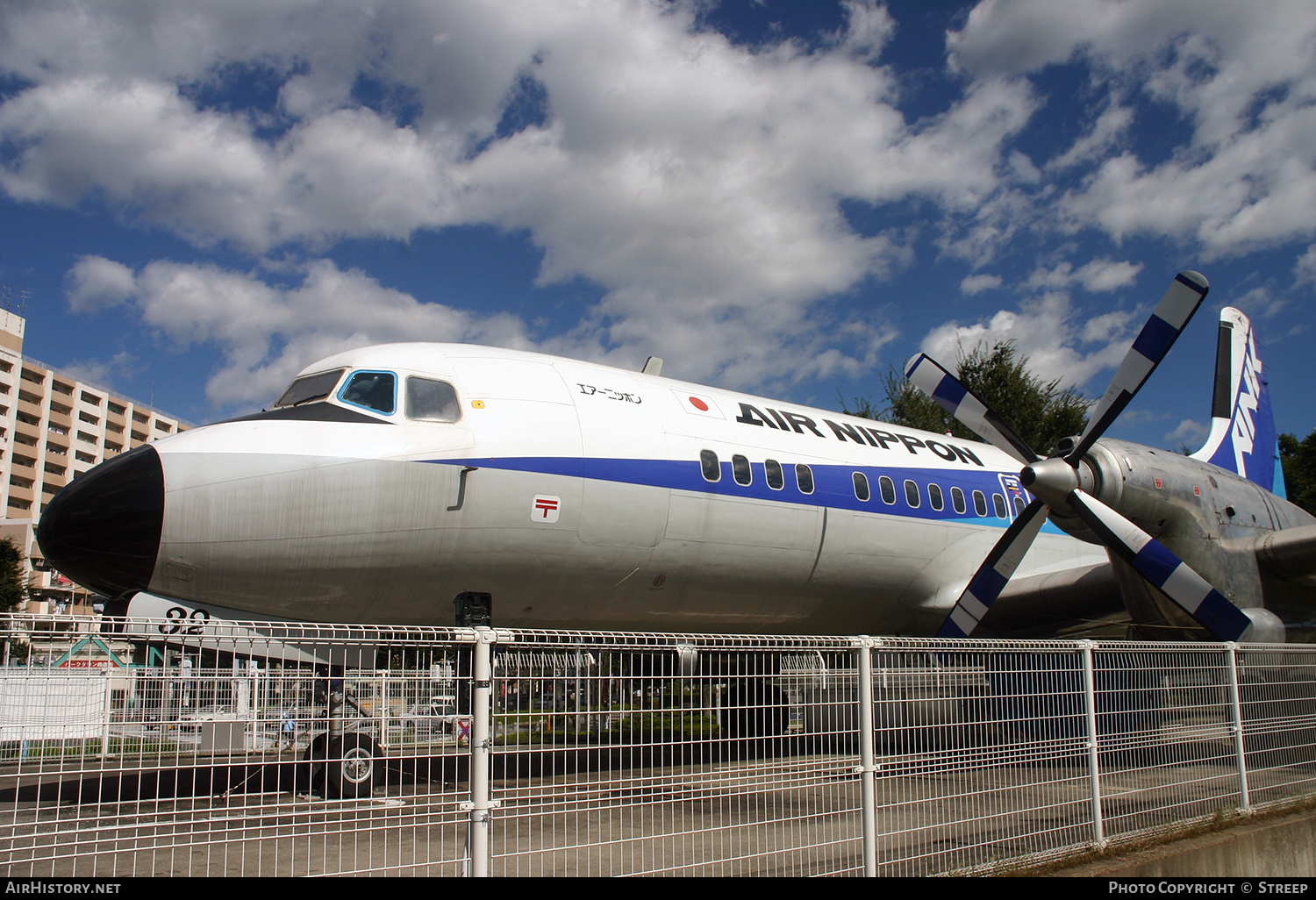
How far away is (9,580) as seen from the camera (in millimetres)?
44938

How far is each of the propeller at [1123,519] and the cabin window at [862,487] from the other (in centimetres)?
167

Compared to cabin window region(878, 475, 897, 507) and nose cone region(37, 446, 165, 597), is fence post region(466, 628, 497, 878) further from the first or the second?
cabin window region(878, 475, 897, 507)

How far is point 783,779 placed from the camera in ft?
16.0

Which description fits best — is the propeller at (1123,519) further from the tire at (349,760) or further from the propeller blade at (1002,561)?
the tire at (349,760)

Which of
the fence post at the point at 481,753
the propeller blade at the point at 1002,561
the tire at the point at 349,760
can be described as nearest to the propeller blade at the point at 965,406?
the propeller blade at the point at 1002,561

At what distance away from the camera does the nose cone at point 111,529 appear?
7.25 m

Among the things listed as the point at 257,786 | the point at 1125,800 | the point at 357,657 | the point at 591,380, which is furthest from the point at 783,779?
the point at 591,380

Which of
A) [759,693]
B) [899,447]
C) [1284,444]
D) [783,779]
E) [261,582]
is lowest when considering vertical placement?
[783,779]

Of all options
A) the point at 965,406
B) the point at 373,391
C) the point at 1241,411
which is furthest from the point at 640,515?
the point at 1241,411

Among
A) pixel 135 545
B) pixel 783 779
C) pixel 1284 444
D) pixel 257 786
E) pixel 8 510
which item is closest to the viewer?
pixel 257 786

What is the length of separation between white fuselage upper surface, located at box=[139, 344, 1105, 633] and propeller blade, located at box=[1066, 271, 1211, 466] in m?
2.57

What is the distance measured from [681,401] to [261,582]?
201 inches

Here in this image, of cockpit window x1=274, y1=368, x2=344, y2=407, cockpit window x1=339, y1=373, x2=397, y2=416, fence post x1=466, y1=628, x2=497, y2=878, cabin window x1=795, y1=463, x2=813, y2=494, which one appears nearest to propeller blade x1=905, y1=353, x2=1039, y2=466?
cabin window x1=795, y1=463, x2=813, y2=494

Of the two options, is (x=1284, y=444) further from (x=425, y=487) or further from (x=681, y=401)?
(x=425, y=487)
